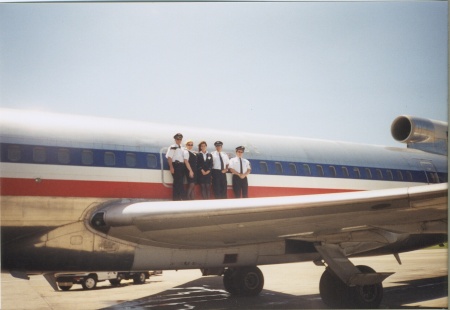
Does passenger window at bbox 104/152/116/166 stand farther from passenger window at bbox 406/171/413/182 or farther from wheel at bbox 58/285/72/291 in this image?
passenger window at bbox 406/171/413/182

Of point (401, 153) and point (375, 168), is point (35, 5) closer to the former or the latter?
point (375, 168)

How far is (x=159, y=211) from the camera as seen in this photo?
24.4 ft

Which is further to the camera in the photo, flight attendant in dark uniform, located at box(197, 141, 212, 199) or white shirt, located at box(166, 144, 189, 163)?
flight attendant in dark uniform, located at box(197, 141, 212, 199)

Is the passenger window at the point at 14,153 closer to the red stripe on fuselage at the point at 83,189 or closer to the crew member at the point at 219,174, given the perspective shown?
the red stripe on fuselage at the point at 83,189

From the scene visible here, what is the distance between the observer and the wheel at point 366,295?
950 cm

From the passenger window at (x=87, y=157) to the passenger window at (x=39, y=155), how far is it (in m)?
0.61

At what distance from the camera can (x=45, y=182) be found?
7.64 m

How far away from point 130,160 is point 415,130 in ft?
21.9

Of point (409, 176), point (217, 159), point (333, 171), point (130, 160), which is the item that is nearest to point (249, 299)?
point (333, 171)

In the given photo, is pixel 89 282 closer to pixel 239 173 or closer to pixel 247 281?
pixel 247 281

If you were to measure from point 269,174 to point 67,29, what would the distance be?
4.80 metres

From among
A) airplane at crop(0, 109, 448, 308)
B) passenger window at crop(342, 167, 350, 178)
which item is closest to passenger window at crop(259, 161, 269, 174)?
airplane at crop(0, 109, 448, 308)

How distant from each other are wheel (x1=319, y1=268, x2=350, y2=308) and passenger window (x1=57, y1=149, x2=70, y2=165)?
221 inches

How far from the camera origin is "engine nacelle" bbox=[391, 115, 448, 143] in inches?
415
